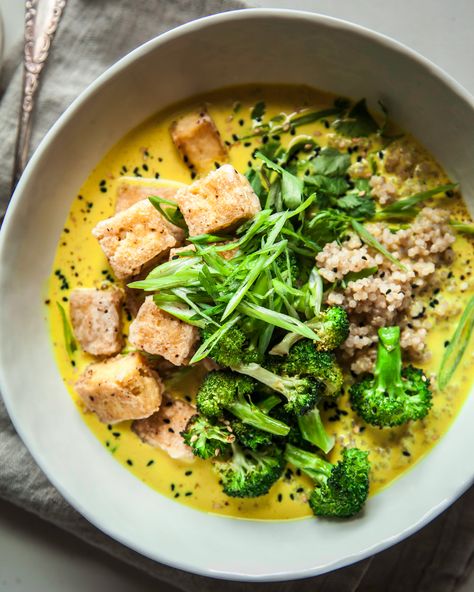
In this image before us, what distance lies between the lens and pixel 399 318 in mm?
2611

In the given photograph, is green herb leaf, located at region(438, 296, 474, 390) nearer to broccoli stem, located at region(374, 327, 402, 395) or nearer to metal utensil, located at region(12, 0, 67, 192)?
broccoli stem, located at region(374, 327, 402, 395)

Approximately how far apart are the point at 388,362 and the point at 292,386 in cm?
40

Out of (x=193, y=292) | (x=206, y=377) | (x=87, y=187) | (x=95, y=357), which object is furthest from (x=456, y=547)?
(x=87, y=187)

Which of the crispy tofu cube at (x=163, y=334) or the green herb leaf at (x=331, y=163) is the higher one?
the green herb leaf at (x=331, y=163)

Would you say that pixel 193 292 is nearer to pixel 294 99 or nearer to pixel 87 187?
pixel 87 187

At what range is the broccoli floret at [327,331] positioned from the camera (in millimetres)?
2398

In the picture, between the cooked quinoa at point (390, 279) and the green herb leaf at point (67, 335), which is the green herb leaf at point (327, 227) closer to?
the cooked quinoa at point (390, 279)

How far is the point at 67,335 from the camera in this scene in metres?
2.76

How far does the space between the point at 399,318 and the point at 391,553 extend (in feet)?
3.48

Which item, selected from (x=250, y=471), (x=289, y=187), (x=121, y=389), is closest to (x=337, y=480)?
(x=250, y=471)

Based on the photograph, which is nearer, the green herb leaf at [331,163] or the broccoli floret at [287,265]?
the broccoli floret at [287,265]

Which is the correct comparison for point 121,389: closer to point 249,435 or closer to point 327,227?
point 249,435

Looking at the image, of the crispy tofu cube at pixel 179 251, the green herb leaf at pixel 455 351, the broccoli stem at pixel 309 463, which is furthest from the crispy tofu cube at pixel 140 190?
the green herb leaf at pixel 455 351

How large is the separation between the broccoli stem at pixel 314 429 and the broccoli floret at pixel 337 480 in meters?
0.09
